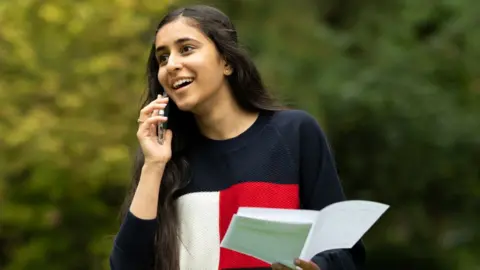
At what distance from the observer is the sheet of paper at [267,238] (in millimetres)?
2191

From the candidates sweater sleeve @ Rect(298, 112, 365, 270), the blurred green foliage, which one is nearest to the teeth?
sweater sleeve @ Rect(298, 112, 365, 270)

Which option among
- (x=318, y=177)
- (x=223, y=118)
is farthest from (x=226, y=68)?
(x=318, y=177)

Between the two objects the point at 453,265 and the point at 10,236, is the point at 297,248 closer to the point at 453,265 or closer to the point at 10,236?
the point at 453,265

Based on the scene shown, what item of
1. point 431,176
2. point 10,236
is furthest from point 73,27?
point 431,176

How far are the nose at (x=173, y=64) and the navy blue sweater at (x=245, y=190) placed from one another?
23 centimetres

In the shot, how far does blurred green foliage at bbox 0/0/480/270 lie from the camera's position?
6.33 m

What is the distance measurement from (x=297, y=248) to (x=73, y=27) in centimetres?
561

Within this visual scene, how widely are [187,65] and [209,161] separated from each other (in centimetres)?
25

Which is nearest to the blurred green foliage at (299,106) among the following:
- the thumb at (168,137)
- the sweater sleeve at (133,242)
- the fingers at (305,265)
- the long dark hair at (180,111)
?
the long dark hair at (180,111)

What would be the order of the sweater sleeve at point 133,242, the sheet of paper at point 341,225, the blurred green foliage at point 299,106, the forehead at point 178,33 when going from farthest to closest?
the blurred green foliage at point 299,106, the forehead at point 178,33, the sweater sleeve at point 133,242, the sheet of paper at point 341,225

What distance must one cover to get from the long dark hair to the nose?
0.11 m

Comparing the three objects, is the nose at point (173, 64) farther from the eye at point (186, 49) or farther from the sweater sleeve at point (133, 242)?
the sweater sleeve at point (133, 242)

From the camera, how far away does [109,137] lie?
748 centimetres

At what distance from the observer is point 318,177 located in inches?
95.9
